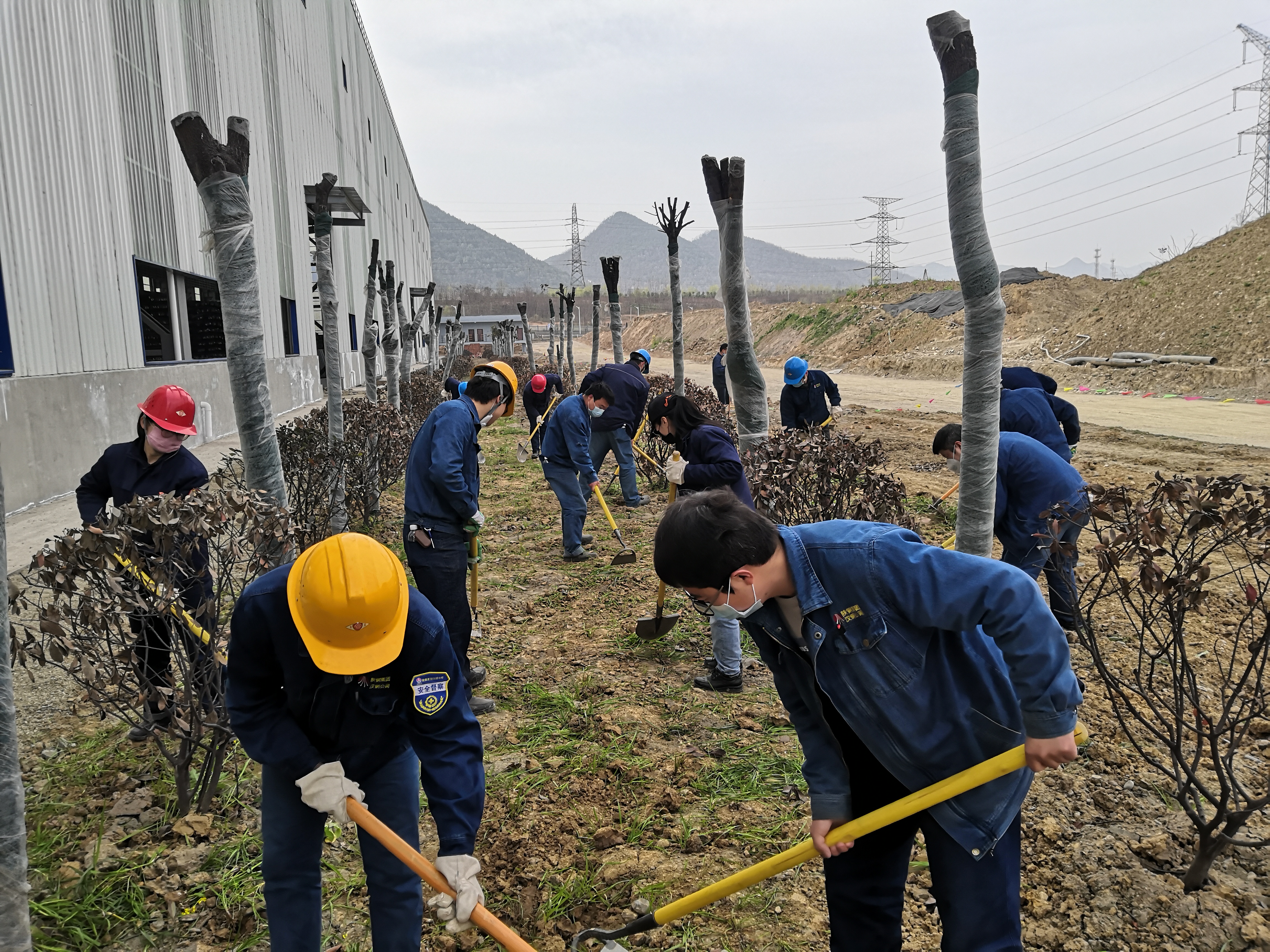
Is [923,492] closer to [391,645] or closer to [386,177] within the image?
[391,645]

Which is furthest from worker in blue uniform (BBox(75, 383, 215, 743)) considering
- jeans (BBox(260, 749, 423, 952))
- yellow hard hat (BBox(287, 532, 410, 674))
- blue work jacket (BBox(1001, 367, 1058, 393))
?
blue work jacket (BBox(1001, 367, 1058, 393))

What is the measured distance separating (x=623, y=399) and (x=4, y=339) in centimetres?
544

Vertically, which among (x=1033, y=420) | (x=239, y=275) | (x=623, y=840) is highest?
(x=239, y=275)

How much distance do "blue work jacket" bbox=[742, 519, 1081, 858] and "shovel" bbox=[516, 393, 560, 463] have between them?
10321 mm

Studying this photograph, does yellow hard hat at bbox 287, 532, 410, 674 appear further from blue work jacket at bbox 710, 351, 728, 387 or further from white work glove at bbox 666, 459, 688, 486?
blue work jacket at bbox 710, 351, 728, 387

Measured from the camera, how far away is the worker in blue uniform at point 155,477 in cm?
329

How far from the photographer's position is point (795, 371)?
8703 millimetres

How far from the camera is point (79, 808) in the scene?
3000 mm

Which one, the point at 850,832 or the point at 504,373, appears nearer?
the point at 850,832

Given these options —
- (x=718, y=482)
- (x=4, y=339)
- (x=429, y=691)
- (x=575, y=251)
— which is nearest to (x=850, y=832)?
(x=429, y=691)

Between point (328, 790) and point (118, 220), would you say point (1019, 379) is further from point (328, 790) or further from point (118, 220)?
point (118, 220)

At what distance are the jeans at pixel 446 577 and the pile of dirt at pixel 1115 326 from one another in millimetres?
14763

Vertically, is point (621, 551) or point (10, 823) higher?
point (10, 823)

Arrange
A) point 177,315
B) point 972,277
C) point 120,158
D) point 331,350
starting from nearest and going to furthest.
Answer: point 972,277
point 331,350
point 120,158
point 177,315
